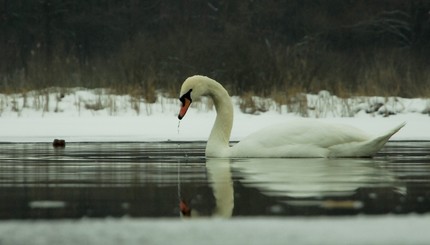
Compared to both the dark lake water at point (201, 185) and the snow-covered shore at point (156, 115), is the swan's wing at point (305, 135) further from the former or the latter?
the snow-covered shore at point (156, 115)

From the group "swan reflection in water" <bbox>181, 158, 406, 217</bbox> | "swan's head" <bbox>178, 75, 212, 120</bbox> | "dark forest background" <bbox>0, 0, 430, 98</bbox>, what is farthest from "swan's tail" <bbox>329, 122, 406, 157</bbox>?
"dark forest background" <bbox>0, 0, 430, 98</bbox>

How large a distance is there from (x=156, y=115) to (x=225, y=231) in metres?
16.8

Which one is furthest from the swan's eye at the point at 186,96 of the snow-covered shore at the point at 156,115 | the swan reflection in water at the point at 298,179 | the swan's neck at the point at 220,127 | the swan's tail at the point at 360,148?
the snow-covered shore at the point at 156,115

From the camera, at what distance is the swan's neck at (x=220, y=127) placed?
1245cm

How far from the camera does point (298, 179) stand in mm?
9039

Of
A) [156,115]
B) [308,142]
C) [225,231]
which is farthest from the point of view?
[156,115]

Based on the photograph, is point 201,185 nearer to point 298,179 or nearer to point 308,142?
point 298,179

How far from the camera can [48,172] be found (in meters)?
10.3

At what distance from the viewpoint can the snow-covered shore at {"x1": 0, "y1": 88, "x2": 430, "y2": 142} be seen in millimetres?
18375

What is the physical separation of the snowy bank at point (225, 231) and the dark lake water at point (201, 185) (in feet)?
1.12

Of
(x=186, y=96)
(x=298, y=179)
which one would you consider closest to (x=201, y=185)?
(x=298, y=179)

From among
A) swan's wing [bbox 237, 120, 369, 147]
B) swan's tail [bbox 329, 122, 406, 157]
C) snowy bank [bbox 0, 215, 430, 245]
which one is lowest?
snowy bank [bbox 0, 215, 430, 245]

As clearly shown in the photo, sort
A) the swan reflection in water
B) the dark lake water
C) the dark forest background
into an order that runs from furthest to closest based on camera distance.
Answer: the dark forest background → the swan reflection in water → the dark lake water

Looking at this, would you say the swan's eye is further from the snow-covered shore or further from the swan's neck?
the snow-covered shore
